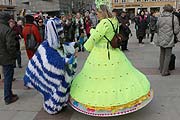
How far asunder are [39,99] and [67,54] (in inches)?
59.6

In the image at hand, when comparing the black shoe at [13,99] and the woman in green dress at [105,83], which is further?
the black shoe at [13,99]

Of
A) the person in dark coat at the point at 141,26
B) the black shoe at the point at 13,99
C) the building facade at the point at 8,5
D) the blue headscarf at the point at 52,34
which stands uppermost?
the building facade at the point at 8,5

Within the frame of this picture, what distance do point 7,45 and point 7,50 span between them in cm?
17

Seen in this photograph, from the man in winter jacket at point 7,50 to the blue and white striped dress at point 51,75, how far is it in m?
0.93

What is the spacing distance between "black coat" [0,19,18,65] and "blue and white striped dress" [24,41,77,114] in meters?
0.91

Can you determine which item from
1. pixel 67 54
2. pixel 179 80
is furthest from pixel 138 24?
pixel 67 54

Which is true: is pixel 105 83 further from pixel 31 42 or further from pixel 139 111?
pixel 31 42

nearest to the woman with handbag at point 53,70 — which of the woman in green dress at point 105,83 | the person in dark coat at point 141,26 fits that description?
the woman in green dress at point 105,83

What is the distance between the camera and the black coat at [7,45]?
5.75 meters

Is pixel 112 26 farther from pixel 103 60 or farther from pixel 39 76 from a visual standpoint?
→ pixel 39 76

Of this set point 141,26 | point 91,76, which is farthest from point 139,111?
point 141,26

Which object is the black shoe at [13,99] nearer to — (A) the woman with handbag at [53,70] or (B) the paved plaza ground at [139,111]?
(B) the paved plaza ground at [139,111]

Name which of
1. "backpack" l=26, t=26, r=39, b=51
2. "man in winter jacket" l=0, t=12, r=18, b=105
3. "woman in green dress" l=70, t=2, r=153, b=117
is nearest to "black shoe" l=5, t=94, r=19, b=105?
"man in winter jacket" l=0, t=12, r=18, b=105

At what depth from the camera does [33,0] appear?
67188 millimetres
